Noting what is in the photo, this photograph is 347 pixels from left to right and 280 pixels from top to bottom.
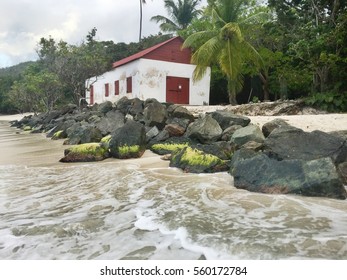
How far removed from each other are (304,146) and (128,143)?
13.3 feet

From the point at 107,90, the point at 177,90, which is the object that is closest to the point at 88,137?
the point at 177,90

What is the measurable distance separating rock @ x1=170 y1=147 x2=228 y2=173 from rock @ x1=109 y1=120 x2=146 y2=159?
161cm

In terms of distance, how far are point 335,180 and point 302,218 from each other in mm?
1113

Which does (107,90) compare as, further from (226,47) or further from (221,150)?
(221,150)

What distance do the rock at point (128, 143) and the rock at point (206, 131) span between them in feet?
5.05

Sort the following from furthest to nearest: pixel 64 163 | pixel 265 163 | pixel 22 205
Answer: pixel 64 163, pixel 265 163, pixel 22 205

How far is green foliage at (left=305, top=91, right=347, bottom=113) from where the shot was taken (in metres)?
14.8

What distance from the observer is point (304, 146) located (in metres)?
5.83

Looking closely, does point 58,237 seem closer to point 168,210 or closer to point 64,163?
point 168,210

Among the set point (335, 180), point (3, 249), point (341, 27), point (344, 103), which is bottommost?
point (3, 249)

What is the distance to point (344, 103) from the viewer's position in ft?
48.7

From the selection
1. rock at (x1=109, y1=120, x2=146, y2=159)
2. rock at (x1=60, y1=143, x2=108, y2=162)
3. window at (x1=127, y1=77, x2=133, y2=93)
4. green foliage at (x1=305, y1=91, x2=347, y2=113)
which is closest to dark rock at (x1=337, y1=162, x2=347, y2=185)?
rock at (x1=109, y1=120, x2=146, y2=159)

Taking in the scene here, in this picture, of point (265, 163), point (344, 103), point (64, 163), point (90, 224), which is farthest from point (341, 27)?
point (90, 224)

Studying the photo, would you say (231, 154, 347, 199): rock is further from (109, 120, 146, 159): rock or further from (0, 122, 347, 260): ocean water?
(109, 120, 146, 159): rock
